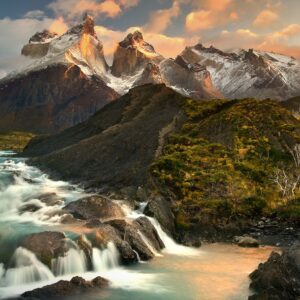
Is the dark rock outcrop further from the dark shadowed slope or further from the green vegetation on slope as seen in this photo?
the dark shadowed slope

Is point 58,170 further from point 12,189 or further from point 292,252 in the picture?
point 292,252

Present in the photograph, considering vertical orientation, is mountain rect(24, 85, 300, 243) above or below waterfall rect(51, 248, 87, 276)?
above

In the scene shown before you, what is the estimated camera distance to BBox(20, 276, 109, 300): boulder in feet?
109

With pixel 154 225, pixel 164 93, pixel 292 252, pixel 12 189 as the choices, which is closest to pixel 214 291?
pixel 292 252

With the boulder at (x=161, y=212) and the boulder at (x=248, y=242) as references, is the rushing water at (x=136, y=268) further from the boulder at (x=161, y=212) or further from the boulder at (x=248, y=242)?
the boulder at (x=161, y=212)

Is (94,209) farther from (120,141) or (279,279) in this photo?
(120,141)

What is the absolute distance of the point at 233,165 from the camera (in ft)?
227

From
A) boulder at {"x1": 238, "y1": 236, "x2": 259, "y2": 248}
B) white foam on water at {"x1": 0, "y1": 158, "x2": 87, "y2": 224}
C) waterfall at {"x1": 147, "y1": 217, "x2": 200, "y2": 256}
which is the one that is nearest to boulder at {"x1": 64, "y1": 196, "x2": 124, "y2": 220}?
white foam on water at {"x1": 0, "y1": 158, "x2": 87, "y2": 224}

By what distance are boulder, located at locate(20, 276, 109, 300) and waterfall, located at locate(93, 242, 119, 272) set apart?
365 cm

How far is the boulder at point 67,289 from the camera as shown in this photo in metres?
33.3

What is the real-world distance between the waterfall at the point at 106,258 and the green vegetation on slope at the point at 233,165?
1371cm

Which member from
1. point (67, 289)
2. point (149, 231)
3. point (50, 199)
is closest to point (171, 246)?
point (149, 231)

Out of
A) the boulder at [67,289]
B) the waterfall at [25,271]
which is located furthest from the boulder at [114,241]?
the waterfall at [25,271]

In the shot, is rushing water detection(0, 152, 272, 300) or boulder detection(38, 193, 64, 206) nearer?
rushing water detection(0, 152, 272, 300)
